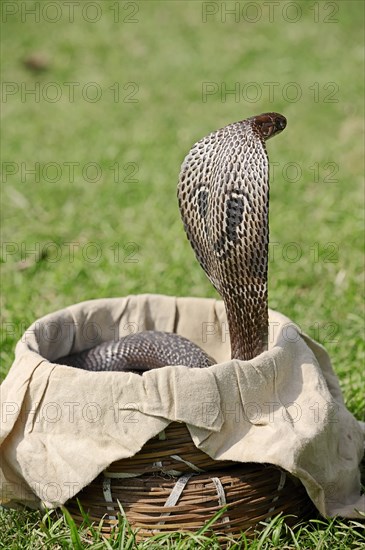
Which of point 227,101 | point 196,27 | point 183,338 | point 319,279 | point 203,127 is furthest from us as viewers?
point 196,27

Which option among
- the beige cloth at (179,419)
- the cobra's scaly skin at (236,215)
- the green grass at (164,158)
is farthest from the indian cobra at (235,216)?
the green grass at (164,158)

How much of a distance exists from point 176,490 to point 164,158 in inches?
147

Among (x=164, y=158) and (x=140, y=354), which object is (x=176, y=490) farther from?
(x=164, y=158)

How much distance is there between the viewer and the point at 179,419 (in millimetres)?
2348

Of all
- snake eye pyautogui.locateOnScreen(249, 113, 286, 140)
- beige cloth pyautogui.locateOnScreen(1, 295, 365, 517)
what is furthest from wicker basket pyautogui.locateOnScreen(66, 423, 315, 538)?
snake eye pyautogui.locateOnScreen(249, 113, 286, 140)

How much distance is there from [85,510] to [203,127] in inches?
170

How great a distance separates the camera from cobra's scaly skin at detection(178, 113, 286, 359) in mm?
2465

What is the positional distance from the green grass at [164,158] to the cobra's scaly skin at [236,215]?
63cm

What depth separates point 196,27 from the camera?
7.93 m

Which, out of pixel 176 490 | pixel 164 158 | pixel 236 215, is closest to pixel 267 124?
pixel 236 215

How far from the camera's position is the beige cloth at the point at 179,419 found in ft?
7.76

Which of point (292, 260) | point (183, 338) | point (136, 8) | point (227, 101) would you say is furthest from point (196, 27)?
point (183, 338)

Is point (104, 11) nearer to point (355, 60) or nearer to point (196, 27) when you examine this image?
point (196, 27)

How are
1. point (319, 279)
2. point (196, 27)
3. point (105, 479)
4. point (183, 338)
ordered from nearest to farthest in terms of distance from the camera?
point (105, 479) → point (183, 338) → point (319, 279) → point (196, 27)
